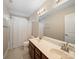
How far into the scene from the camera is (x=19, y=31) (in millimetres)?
4555

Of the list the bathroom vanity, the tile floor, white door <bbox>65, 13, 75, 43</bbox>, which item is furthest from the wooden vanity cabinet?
the tile floor

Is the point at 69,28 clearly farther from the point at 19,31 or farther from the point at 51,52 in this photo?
the point at 19,31

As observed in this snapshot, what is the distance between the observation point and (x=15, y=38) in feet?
14.3

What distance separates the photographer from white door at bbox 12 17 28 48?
14.3ft

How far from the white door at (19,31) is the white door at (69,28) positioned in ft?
12.2

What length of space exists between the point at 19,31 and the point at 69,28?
382 cm

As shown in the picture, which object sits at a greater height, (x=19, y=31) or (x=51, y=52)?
(x=19, y=31)

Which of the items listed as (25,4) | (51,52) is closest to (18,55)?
(51,52)

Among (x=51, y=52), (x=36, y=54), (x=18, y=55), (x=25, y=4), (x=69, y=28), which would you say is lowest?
(x=18, y=55)

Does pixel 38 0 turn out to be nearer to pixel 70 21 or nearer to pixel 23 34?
pixel 70 21

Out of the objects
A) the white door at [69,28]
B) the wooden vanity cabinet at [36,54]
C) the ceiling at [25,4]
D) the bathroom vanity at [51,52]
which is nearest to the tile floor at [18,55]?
the wooden vanity cabinet at [36,54]

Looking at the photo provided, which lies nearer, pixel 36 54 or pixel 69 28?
pixel 69 28

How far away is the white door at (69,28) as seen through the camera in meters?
1.35

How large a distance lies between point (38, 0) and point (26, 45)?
2.59 metres
